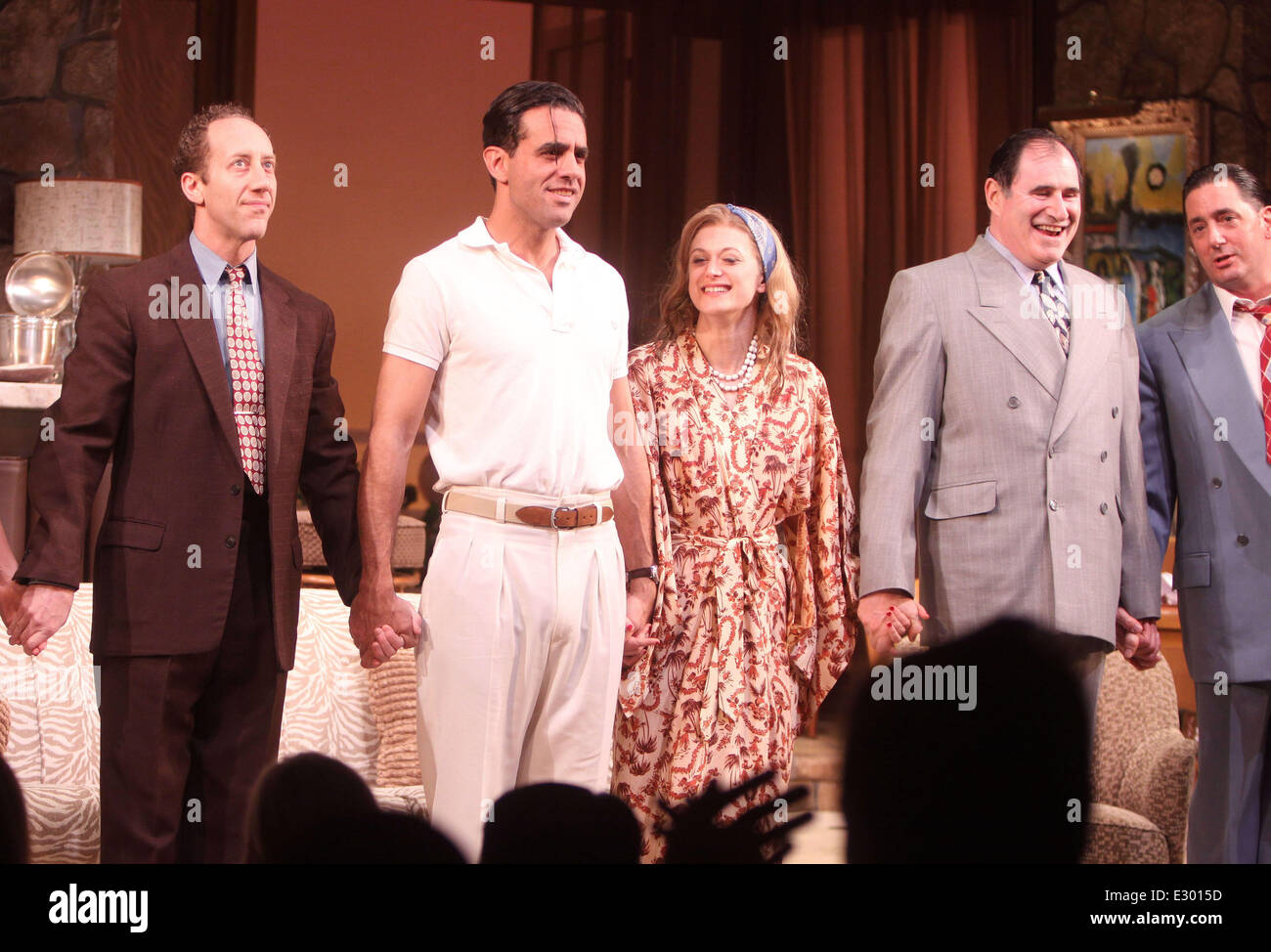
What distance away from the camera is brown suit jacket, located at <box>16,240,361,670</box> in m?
2.45

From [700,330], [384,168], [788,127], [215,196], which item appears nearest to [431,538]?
[384,168]

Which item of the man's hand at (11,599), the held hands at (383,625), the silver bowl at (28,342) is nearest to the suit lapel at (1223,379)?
the held hands at (383,625)

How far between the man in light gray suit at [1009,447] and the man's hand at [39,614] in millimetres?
1413

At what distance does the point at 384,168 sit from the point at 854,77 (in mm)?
1767

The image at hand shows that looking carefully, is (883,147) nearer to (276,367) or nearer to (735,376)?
(735,376)

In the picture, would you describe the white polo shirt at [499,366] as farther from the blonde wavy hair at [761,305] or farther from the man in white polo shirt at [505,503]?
the blonde wavy hair at [761,305]

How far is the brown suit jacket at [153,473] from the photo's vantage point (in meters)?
2.45

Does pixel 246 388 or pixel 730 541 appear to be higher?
pixel 246 388

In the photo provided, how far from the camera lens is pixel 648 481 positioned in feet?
9.60

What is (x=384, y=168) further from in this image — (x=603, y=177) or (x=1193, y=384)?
(x=1193, y=384)

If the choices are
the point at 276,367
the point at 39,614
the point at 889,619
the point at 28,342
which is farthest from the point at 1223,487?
the point at 28,342

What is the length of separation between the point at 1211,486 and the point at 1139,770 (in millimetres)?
817

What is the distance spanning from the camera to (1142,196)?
17.1 ft

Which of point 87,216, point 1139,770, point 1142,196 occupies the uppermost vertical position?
point 1142,196
